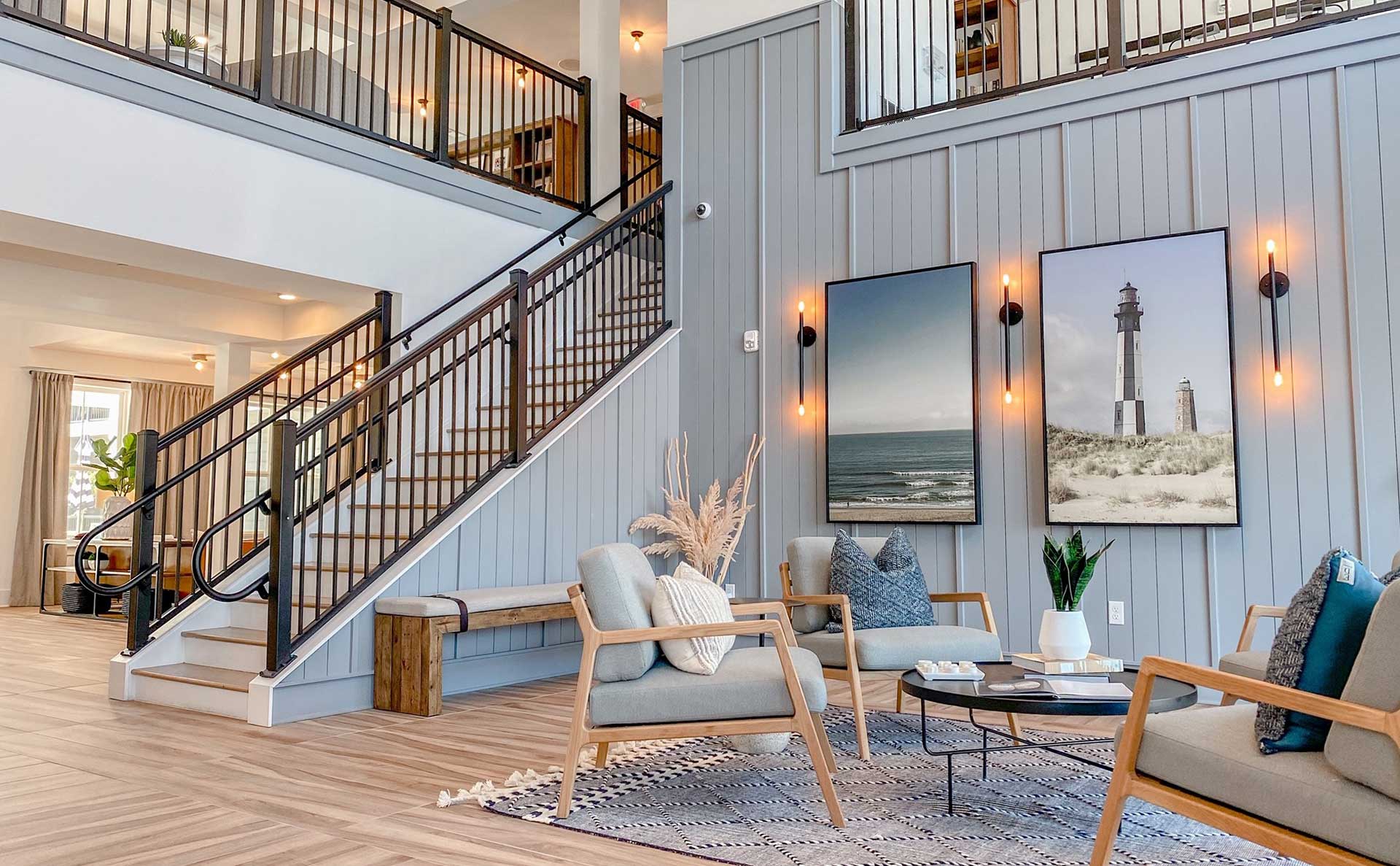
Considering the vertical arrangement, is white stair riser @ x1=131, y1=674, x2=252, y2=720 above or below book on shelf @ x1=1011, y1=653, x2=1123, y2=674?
below

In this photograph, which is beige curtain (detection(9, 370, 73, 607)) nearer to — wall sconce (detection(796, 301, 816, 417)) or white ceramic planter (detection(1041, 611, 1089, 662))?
wall sconce (detection(796, 301, 816, 417))

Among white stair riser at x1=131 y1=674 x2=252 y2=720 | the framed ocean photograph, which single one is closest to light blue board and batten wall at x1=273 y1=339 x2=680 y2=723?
white stair riser at x1=131 y1=674 x2=252 y2=720

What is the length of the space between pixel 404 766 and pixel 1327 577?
3.02m

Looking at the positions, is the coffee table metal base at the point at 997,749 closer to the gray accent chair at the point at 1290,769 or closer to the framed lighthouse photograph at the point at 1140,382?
the gray accent chair at the point at 1290,769

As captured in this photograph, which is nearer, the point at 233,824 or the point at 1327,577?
the point at 1327,577

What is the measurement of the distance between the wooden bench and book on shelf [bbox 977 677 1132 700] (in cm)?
258

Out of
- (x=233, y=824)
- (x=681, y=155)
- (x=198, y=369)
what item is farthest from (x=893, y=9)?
(x=198, y=369)

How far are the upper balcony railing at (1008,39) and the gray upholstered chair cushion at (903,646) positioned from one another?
303 cm

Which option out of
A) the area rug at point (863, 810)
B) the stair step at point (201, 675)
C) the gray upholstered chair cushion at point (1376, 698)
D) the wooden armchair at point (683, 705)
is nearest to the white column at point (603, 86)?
the stair step at point (201, 675)

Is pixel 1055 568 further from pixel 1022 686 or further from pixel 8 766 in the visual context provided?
pixel 8 766

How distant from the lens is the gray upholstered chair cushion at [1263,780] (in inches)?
72.1

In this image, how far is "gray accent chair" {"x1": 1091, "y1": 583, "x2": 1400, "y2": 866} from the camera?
6.03 feet

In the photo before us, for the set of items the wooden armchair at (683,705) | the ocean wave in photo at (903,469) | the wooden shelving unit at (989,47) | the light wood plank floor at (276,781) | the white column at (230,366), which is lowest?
the light wood plank floor at (276,781)

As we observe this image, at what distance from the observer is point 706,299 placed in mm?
6922
